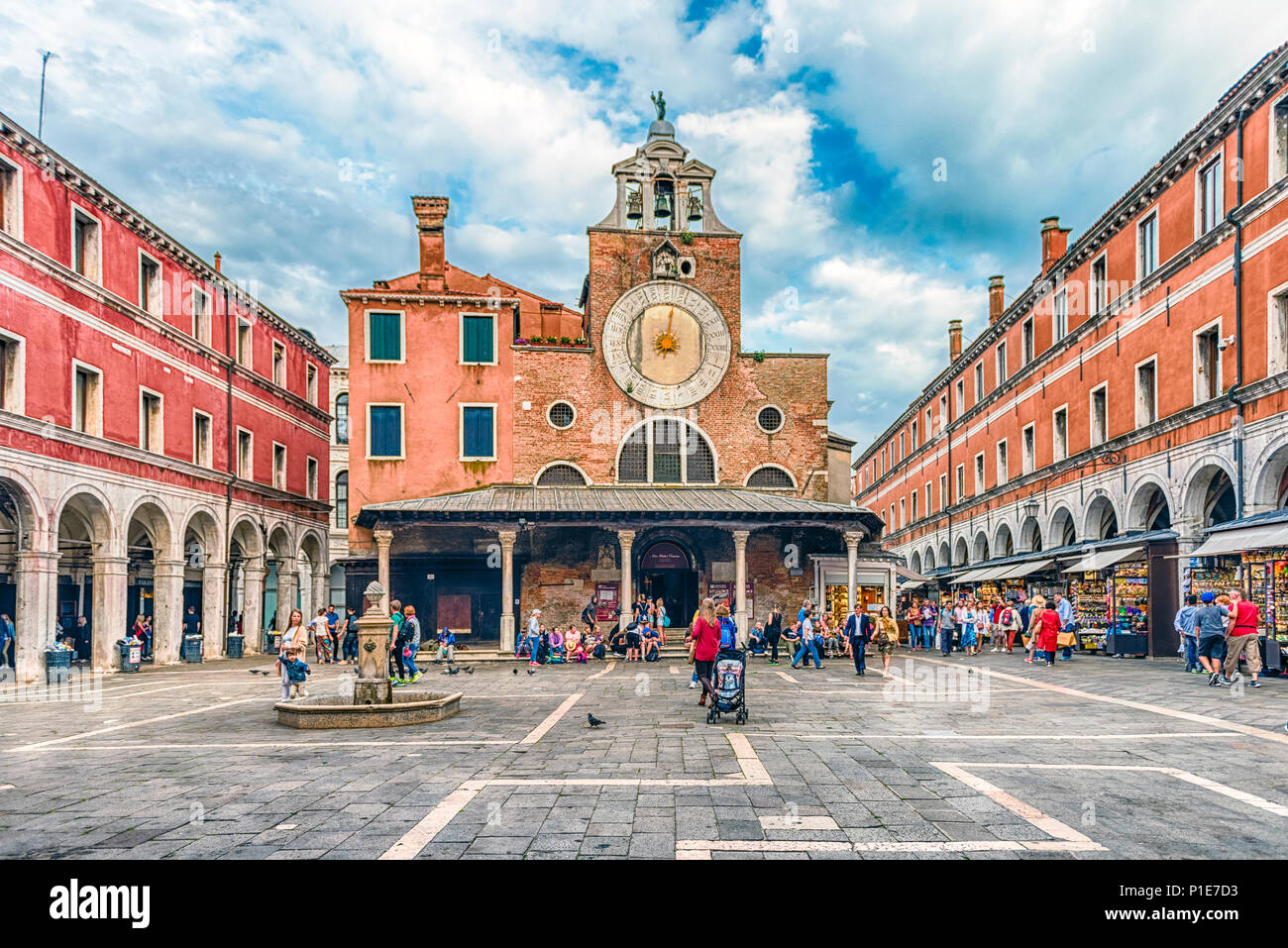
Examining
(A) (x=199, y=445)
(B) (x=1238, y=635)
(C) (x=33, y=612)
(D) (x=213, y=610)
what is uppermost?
(A) (x=199, y=445)

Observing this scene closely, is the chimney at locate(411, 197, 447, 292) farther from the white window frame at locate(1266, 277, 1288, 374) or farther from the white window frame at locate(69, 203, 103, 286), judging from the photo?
the white window frame at locate(1266, 277, 1288, 374)

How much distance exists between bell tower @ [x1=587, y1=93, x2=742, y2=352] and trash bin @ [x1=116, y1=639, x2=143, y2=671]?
15734mm

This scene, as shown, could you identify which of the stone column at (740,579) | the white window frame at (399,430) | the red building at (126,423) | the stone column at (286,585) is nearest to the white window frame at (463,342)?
the white window frame at (399,430)

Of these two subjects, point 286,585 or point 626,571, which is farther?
point 286,585

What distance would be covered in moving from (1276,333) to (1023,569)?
1312cm

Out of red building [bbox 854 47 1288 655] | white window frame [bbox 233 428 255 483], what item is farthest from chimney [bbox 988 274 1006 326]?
white window frame [bbox 233 428 255 483]

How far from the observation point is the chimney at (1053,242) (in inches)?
1299

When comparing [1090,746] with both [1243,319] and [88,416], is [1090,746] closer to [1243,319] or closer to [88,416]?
[1243,319]

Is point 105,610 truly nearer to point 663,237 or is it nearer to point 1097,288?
point 663,237

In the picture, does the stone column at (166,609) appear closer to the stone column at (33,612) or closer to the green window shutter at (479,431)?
the stone column at (33,612)

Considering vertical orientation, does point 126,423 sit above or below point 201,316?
below

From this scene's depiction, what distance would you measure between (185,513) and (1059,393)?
27695 mm

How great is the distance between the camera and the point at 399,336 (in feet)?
93.7

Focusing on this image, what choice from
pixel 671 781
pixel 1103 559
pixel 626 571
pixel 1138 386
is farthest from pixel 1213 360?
pixel 671 781
